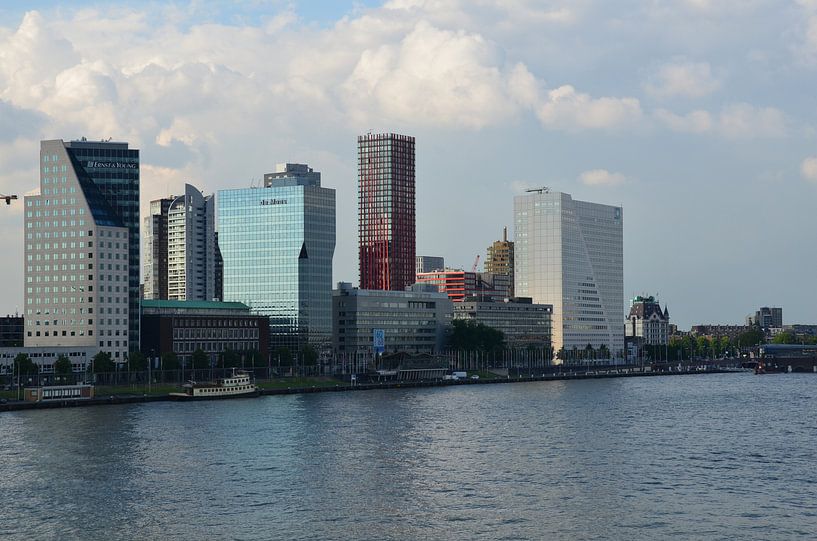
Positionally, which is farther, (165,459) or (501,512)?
(165,459)

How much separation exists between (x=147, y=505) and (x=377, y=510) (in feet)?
57.0

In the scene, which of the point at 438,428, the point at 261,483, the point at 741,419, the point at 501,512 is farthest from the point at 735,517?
the point at 741,419

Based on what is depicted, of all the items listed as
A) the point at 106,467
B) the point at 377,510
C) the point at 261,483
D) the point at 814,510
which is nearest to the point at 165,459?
the point at 106,467

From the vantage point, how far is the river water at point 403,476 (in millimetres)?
81250

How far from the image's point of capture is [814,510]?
87188 mm

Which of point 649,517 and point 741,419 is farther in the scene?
point 741,419

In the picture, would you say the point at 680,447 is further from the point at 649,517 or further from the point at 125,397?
the point at 125,397

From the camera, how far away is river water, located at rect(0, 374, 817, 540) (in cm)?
8125

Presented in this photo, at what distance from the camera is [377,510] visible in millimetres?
86438

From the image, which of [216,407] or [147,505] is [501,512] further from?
[216,407]

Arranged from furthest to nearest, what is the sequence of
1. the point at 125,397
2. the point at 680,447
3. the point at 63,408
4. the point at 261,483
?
1. the point at 125,397
2. the point at 63,408
3. the point at 680,447
4. the point at 261,483

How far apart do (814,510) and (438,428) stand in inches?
2512

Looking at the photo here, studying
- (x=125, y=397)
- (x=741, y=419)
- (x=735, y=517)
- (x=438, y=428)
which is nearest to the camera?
(x=735, y=517)

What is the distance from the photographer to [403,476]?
102 m
